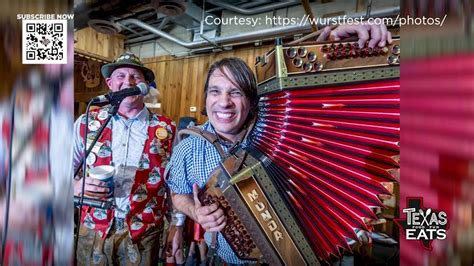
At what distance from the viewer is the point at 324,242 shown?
1104 mm

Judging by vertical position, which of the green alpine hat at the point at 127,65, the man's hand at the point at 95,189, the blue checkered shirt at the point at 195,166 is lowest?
the man's hand at the point at 95,189

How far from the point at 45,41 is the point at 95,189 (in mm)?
581

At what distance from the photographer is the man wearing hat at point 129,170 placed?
1.19 m

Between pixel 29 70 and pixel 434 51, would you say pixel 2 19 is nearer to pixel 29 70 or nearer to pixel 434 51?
pixel 29 70

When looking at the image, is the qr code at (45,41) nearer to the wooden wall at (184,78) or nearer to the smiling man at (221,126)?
the wooden wall at (184,78)

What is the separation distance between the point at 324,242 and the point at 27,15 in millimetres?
1348

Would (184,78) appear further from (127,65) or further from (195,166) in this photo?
(195,166)

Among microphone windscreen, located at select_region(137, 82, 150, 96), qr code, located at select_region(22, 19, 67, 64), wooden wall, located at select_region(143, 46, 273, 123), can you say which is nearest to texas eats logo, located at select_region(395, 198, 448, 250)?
wooden wall, located at select_region(143, 46, 273, 123)

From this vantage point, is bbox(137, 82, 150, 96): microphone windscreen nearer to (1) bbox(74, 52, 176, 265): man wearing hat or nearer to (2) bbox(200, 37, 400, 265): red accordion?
(1) bbox(74, 52, 176, 265): man wearing hat

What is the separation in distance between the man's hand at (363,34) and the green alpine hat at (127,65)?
1.98 ft

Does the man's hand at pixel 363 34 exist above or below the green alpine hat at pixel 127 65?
above

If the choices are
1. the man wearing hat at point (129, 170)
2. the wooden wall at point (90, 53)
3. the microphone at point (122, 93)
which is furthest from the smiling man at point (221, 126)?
the wooden wall at point (90, 53)

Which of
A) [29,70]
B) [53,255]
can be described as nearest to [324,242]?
[53,255]

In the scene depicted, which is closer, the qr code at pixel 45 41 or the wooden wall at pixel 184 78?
the wooden wall at pixel 184 78
